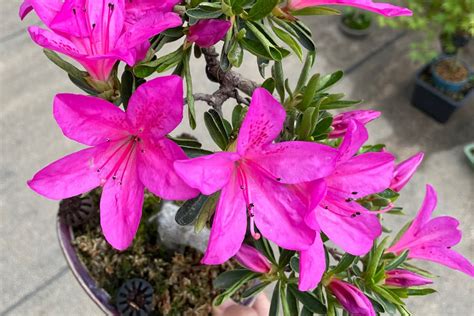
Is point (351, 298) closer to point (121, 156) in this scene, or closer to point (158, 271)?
point (121, 156)

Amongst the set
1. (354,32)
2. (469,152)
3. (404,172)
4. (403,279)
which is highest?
(404,172)

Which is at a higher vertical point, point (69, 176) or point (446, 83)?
point (69, 176)

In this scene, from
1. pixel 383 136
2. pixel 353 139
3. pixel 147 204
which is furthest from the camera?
pixel 383 136

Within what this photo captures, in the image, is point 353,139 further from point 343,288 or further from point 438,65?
point 438,65

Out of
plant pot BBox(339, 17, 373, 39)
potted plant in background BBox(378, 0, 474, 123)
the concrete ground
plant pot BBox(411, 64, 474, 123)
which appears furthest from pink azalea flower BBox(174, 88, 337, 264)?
plant pot BBox(339, 17, 373, 39)

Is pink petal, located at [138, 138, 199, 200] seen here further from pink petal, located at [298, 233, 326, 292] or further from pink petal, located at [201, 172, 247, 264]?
pink petal, located at [298, 233, 326, 292]

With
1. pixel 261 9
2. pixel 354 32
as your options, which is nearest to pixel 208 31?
pixel 261 9

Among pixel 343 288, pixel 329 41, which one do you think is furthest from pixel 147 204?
pixel 329 41
